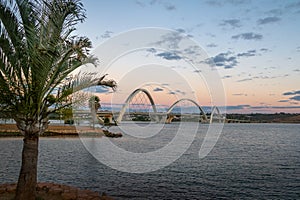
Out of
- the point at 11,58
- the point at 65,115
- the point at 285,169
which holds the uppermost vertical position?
the point at 11,58

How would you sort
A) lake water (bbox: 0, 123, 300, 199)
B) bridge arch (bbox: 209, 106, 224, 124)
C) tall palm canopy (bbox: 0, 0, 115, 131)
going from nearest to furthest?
tall palm canopy (bbox: 0, 0, 115, 131)
lake water (bbox: 0, 123, 300, 199)
bridge arch (bbox: 209, 106, 224, 124)

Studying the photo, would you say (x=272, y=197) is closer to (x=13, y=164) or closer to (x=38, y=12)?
(x=38, y=12)

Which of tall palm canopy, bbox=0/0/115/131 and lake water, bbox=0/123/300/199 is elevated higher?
tall palm canopy, bbox=0/0/115/131

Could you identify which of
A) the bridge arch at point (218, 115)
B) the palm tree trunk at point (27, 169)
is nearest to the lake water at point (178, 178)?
the palm tree trunk at point (27, 169)

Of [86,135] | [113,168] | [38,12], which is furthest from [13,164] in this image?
[86,135]

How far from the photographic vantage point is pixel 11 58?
32.0 ft

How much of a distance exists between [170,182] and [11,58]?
11.7 meters

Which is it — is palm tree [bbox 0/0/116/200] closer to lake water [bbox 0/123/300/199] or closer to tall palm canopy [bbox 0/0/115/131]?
tall palm canopy [bbox 0/0/115/131]

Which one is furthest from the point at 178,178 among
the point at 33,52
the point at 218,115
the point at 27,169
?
the point at 218,115

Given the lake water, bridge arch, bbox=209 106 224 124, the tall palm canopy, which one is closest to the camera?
the tall palm canopy

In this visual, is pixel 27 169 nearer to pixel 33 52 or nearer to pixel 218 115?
pixel 33 52

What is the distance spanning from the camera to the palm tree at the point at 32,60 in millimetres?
9156

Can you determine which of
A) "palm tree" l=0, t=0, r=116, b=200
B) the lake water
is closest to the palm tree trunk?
"palm tree" l=0, t=0, r=116, b=200

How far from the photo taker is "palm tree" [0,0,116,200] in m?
9.16
